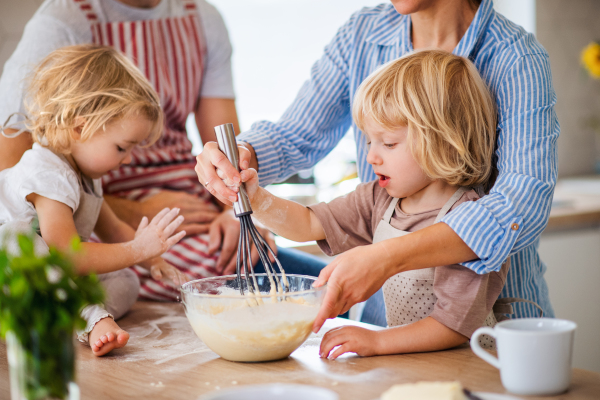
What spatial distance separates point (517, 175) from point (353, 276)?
0.34 metres

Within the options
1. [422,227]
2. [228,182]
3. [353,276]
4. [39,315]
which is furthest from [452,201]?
[39,315]

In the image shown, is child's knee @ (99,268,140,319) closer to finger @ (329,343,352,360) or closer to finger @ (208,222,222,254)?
finger @ (208,222,222,254)

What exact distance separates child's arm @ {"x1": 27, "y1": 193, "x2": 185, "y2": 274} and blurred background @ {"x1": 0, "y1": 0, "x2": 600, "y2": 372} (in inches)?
38.4

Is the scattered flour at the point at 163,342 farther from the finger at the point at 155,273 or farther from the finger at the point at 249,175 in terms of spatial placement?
the finger at the point at 249,175

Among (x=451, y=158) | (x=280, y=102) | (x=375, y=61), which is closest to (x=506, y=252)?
(x=451, y=158)

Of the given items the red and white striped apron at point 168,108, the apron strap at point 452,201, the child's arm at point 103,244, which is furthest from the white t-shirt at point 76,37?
the apron strap at point 452,201

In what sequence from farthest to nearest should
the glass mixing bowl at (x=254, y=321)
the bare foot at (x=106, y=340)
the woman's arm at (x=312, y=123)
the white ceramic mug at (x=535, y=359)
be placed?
the woman's arm at (x=312, y=123) → the bare foot at (x=106, y=340) → the glass mixing bowl at (x=254, y=321) → the white ceramic mug at (x=535, y=359)

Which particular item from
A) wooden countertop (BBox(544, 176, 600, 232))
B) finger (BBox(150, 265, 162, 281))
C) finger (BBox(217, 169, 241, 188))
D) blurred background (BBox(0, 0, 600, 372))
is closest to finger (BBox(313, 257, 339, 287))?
finger (BBox(217, 169, 241, 188))

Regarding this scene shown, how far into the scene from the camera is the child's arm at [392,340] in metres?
0.87

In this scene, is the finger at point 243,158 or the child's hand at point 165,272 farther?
the child's hand at point 165,272

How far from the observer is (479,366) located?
806mm

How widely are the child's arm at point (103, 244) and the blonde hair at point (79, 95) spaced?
154 mm

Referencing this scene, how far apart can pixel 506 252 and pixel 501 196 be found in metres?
0.10

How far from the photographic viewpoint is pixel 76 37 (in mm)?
1399
